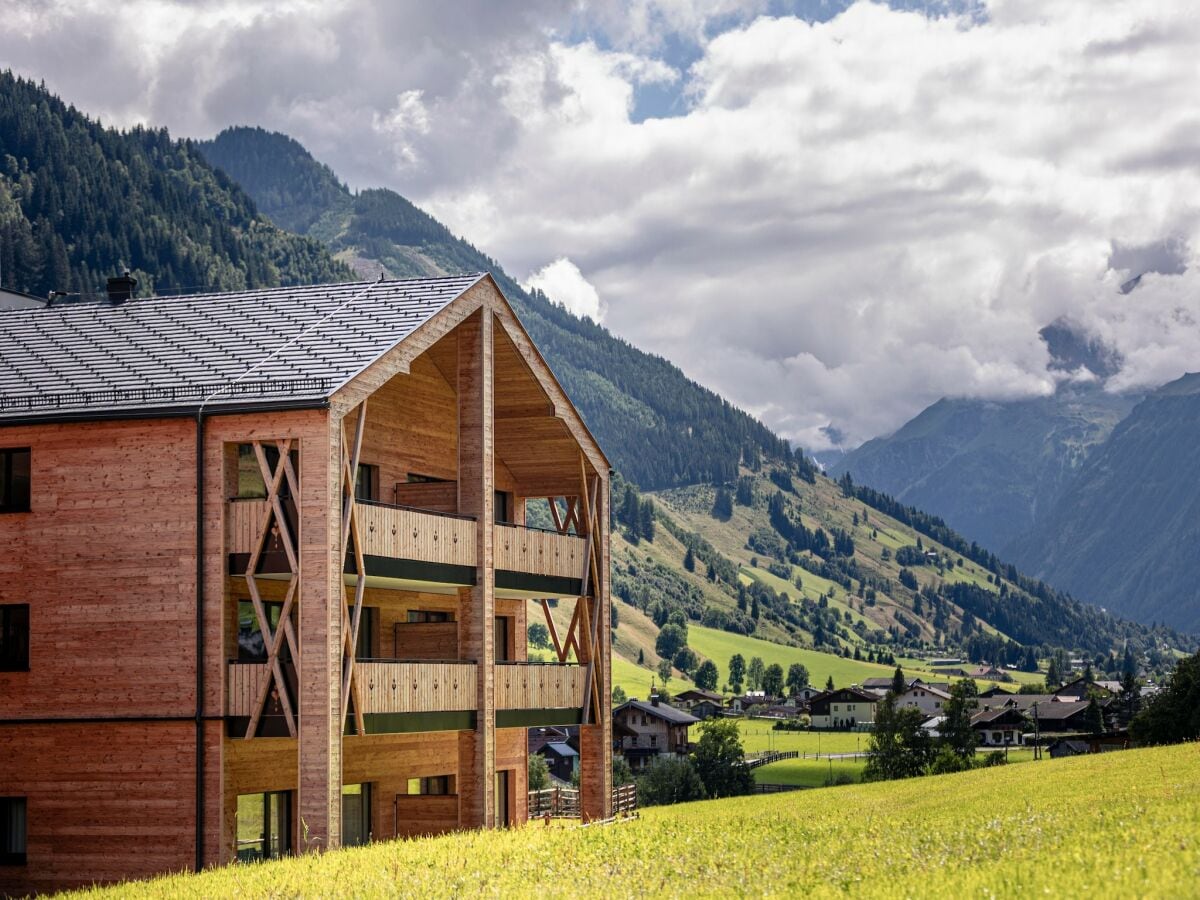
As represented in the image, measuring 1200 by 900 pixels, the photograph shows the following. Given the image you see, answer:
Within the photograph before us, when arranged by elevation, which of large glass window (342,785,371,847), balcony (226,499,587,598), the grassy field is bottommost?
large glass window (342,785,371,847)

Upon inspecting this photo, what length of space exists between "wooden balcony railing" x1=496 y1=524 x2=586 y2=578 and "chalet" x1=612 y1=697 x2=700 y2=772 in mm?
138290

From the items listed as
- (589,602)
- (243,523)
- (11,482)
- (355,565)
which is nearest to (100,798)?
(243,523)

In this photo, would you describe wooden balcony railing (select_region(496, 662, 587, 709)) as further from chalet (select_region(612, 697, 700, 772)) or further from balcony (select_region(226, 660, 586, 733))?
chalet (select_region(612, 697, 700, 772))

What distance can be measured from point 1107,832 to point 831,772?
486 ft

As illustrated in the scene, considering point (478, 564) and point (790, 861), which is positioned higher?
point (478, 564)

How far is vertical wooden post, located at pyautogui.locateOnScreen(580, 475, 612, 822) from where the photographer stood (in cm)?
4156

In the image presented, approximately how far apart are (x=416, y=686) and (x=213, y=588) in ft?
17.1

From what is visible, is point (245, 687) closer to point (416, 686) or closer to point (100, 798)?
point (100, 798)

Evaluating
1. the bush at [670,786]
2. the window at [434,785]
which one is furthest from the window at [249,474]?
the bush at [670,786]

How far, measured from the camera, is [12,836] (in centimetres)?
3200

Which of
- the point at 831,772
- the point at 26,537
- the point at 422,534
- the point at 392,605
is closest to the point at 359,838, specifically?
the point at 392,605

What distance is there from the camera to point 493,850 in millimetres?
25438

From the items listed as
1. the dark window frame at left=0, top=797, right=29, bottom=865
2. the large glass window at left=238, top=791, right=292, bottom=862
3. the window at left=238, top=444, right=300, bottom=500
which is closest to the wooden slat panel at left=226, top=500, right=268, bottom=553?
the window at left=238, top=444, right=300, bottom=500

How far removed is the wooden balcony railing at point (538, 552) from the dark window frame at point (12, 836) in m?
11.8
